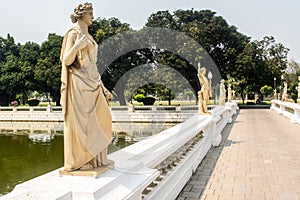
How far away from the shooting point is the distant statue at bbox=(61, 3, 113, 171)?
7.65ft

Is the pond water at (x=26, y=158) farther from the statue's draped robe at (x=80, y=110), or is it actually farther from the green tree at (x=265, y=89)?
the green tree at (x=265, y=89)

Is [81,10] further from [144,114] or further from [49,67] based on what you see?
[49,67]

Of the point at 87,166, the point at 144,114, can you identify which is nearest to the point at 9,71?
the point at 144,114

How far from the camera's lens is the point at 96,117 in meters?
2.45

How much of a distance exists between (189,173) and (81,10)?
11.3 feet

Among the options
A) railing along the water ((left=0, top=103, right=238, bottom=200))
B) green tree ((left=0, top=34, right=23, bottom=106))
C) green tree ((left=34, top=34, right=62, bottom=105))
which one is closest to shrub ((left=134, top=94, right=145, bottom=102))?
green tree ((left=34, top=34, right=62, bottom=105))

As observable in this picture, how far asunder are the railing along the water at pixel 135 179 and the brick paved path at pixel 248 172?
282 millimetres

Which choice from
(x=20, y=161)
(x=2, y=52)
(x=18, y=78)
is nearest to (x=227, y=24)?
(x=18, y=78)

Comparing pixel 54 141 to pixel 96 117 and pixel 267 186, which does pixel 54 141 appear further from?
pixel 96 117

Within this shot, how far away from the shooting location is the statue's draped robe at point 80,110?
2.33m

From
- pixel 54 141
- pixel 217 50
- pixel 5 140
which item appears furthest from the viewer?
pixel 217 50

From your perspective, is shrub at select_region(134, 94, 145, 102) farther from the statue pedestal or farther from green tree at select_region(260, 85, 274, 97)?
the statue pedestal

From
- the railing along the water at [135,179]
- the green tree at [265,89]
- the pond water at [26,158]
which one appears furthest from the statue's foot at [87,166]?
the green tree at [265,89]

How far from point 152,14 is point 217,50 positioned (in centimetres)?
747
